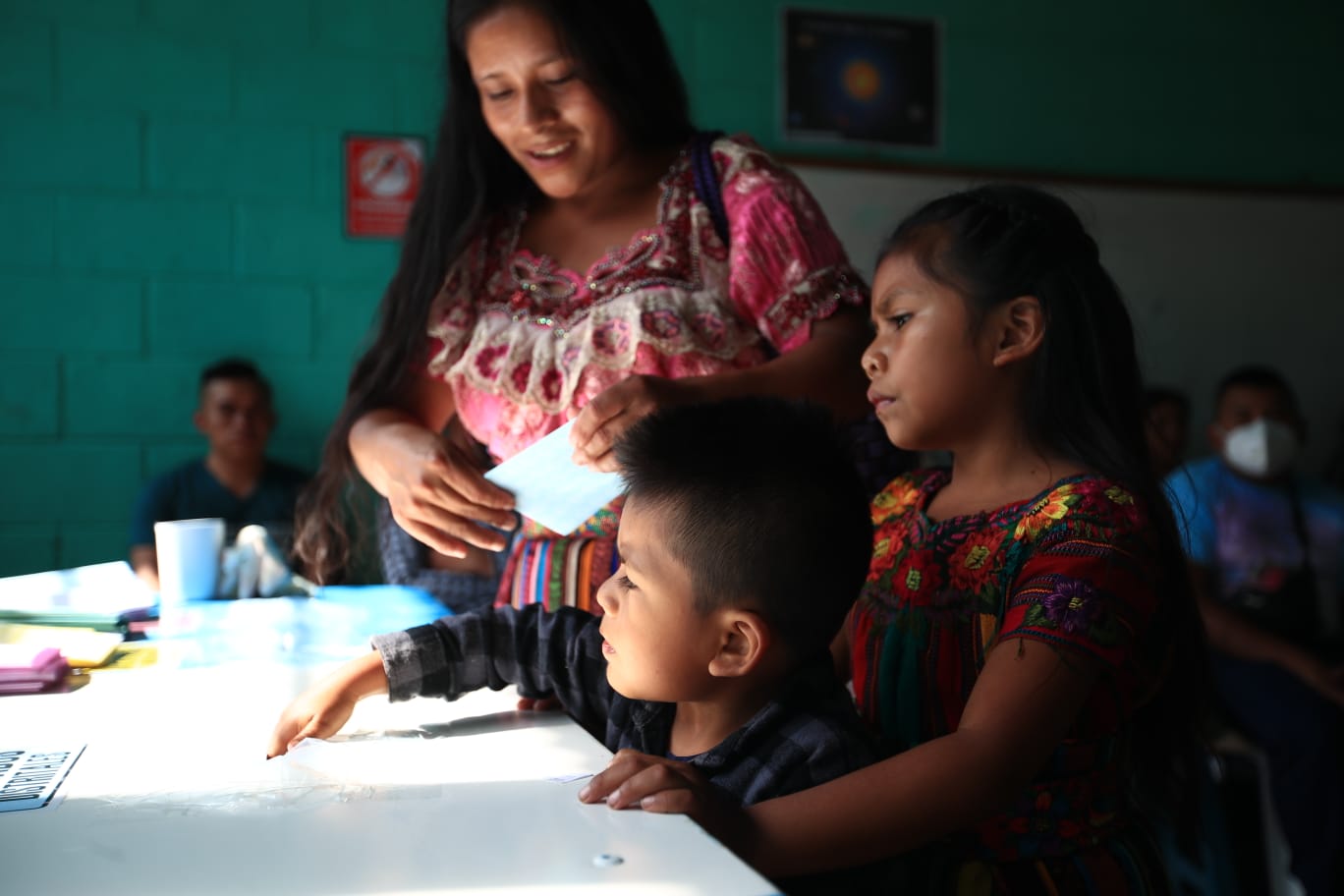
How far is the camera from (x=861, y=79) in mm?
3750

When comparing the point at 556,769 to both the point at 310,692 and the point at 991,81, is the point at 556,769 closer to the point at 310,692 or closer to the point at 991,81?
the point at 310,692

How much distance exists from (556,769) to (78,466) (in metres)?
2.83

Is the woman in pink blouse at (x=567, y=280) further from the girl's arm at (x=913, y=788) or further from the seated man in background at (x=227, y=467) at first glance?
the seated man in background at (x=227, y=467)

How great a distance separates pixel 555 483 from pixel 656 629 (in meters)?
0.22

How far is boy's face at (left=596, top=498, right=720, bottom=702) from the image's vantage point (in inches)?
36.8

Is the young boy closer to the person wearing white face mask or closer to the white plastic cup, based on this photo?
the white plastic cup

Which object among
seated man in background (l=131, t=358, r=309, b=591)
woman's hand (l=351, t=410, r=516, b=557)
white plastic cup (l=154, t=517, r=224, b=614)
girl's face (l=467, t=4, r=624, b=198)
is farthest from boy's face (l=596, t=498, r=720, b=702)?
seated man in background (l=131, t=358, r=309, b=591)

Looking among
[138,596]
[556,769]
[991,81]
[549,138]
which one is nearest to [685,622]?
[556,769]

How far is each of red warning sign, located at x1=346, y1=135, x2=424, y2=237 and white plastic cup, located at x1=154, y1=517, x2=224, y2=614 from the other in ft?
6.77

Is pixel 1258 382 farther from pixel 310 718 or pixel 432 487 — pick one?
pixel 310 718

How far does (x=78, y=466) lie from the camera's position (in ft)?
10.6

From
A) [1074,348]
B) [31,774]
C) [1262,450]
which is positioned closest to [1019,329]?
[1074,348]

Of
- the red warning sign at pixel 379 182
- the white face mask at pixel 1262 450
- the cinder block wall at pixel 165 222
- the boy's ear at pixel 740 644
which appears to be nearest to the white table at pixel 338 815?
the boy's ear at pixel 740 644

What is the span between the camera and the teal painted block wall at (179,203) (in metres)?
3.20
